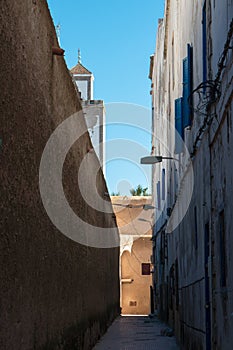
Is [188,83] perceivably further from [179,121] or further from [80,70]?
[80,70]

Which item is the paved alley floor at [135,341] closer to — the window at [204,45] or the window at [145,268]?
the window at [204,45]

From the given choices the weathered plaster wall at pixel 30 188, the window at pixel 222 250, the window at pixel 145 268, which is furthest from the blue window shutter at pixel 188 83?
the window at pixel 145 268

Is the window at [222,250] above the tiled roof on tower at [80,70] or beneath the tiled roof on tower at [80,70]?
beneath

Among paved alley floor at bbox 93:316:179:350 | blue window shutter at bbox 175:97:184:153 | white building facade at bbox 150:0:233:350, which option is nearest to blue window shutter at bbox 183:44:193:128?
white building facade at bbox 150:0:233:350

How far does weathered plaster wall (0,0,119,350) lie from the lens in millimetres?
4641

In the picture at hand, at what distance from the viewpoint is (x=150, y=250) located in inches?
1334

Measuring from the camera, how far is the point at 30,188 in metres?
5.50

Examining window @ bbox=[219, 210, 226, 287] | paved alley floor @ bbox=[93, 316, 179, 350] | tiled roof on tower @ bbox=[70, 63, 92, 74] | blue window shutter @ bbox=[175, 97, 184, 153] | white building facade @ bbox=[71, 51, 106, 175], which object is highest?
tiled roof on tower @ bbox=[70, 63, 92, 74]

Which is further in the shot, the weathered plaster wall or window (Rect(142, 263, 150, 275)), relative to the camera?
window (Rect(142, 263, 150, 275))

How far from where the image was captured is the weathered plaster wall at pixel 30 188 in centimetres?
464

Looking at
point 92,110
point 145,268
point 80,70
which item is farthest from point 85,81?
point 145,268

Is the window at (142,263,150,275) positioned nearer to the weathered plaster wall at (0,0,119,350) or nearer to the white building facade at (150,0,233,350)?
the white building facade at (150,0,233,350)

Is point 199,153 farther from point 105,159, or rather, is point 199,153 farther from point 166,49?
point 105,159

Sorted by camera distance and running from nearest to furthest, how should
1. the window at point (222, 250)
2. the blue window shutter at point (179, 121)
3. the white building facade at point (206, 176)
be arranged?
the white building facade at point (206, 176) < the window at point (222, 250) < the blue window shutter at point (179, 121)
